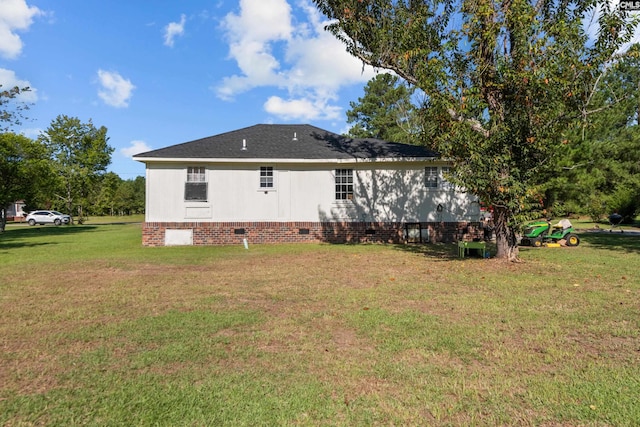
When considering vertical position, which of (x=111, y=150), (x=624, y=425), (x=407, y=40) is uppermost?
(x=111, y=150)

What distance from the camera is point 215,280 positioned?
7.87 metres

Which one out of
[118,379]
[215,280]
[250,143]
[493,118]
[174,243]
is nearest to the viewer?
[118,379]

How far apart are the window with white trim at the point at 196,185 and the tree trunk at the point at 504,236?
1079cm

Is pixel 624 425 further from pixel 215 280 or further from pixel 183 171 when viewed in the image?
pixel 183 171

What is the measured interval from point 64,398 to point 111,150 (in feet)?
149

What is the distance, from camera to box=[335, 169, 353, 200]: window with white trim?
1611 centimetres

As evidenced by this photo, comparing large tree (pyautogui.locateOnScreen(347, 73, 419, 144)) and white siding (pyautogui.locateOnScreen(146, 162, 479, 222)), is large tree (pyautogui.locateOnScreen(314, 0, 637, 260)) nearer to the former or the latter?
white siding (pyautogui.locateOnScreen(146, 162, 479, 222))

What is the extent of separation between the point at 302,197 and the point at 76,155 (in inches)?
1354

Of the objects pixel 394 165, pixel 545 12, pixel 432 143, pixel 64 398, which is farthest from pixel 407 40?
pixel 64 398

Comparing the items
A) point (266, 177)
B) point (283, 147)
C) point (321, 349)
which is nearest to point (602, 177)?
point (283, 147)

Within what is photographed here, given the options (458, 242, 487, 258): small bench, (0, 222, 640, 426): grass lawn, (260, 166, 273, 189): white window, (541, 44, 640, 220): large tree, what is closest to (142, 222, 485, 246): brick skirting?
(260, 166, 273, 189): white window

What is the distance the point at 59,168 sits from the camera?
3781cm

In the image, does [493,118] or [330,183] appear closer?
[493,118]

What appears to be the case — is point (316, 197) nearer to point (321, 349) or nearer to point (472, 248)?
point (472, 248)
